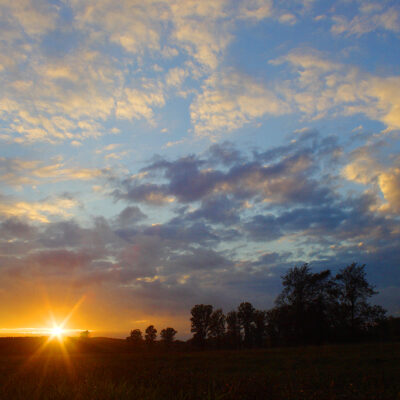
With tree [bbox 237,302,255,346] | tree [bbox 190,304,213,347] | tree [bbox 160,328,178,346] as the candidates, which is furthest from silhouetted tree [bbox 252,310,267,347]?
tree [bbox 160,328,178,346]

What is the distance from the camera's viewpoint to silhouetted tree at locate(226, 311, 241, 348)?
394ft

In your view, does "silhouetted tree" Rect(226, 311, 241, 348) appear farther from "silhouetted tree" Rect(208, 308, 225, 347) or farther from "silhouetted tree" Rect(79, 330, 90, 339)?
"silhouetted tree" Rect(79, 330, 90, 339)

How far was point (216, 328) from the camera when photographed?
119812 millimetres

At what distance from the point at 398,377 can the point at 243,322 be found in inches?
4357

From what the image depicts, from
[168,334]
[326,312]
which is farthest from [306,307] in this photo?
[168,334]

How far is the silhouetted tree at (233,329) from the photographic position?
394ft

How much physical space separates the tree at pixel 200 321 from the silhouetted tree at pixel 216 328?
1.57m

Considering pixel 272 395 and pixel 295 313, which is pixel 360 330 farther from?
pixel 272 395

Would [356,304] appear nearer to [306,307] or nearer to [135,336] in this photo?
[306,307]

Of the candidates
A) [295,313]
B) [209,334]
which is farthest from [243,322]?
[295,313]

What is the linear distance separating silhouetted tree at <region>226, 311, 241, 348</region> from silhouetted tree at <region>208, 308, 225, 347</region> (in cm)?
268

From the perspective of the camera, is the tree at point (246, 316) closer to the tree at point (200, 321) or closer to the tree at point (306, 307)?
A: the tree at point (200, 321)

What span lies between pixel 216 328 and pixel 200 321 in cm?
772

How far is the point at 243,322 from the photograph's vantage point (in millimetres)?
121125
